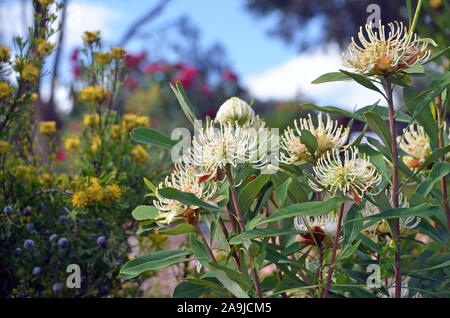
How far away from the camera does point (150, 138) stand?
117 centimetres

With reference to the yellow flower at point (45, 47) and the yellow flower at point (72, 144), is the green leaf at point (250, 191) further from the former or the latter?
the yellow flower at point (72, 144)

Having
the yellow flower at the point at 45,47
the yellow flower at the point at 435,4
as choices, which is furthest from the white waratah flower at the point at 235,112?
the yellow flower at the point at 435,4

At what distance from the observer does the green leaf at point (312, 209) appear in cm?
100

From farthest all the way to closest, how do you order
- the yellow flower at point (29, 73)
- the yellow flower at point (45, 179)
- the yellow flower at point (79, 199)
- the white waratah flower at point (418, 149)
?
1. the yellow flower at point (45, 179)
2. the yellow flower at point (29, 73)
3. the yellow flower at point (79, 199)
4. the white waratah flower at point (418, 149)

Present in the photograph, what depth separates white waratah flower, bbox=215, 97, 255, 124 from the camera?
122cm

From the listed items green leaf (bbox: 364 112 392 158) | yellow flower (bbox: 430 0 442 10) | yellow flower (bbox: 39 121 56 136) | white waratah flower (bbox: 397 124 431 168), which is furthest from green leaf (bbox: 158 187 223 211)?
yellow flower (bbox: 430 0 442 10)

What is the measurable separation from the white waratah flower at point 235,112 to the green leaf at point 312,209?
280 millimetres

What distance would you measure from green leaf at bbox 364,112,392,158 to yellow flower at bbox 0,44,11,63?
1.46 m

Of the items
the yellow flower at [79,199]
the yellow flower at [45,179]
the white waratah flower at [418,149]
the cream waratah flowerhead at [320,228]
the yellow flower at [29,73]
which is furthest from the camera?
the yellow flower at [45,179]

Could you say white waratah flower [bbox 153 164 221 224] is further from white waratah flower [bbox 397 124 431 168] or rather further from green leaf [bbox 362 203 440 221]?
white waratah flower [bbox 397 124 431 168]

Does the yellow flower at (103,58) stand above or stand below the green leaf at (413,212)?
above

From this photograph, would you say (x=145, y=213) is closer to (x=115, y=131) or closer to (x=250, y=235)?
(x=250, y=235)

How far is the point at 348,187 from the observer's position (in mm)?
1078
